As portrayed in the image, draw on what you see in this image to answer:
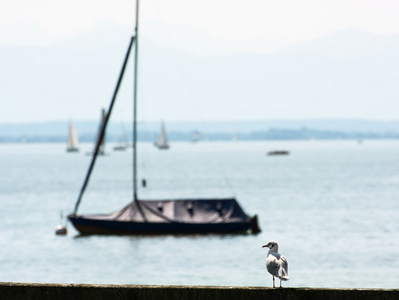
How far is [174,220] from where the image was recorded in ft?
174

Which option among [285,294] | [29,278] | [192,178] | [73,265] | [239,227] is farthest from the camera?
[192,178]

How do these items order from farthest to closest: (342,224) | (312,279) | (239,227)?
(342,224), (239,227), (312,279)

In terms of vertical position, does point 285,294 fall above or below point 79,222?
above

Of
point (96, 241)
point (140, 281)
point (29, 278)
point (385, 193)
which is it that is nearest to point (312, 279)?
point (140, 281)

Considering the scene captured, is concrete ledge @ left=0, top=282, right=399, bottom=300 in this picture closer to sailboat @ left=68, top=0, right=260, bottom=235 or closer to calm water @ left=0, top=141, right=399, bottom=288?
calm water @ left=0, top=141, right=399, bottom=288

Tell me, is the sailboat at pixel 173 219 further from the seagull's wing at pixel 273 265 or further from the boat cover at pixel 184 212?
the seagull's wing at pixel 273 265

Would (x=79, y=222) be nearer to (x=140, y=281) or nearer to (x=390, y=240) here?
(x=140, y=281)

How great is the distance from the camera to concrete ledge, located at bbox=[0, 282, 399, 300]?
34.4 feet

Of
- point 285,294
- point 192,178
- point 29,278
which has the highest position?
point 285,294

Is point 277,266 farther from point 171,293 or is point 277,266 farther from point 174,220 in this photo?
point 174,220

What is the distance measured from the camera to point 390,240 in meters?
57.5

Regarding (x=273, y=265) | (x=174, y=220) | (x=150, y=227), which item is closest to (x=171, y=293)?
(x=273, y=265)

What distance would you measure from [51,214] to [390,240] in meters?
37.7

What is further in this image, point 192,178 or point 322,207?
point 192,178
